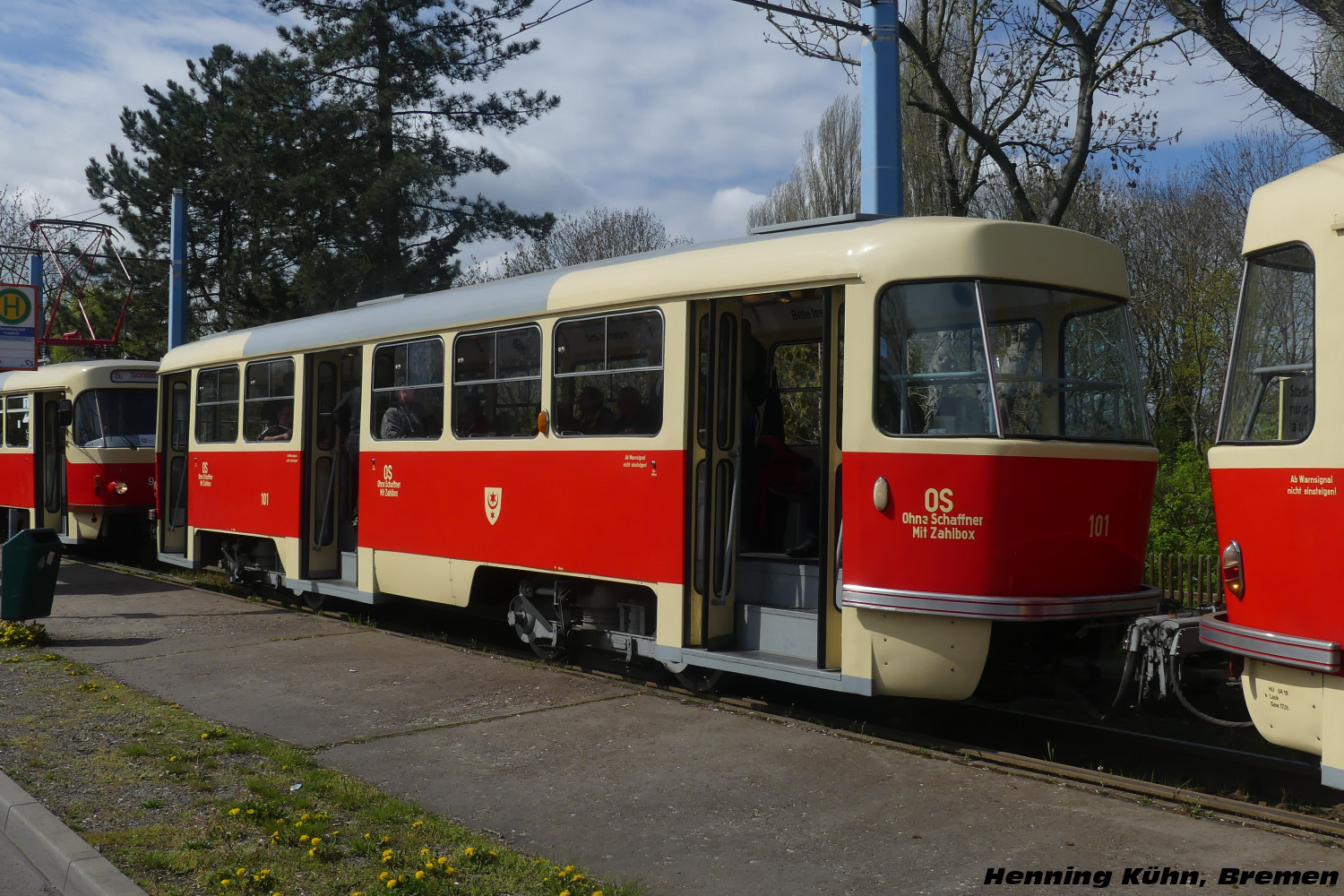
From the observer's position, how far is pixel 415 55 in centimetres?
2608

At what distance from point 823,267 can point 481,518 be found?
3761mm

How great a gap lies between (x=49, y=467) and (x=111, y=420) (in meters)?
1.90

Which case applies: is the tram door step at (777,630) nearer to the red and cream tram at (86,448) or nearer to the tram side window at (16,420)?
the red and cream tram at (86,448)

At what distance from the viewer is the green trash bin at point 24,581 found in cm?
1045

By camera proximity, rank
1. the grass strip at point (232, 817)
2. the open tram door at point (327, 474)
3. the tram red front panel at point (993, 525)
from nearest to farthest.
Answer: the grass strip at point (232, 817) → the tram red front panel at point (993, 525) → the open tram door at point (327, 474)

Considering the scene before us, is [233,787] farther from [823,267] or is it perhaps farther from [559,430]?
[823,267]

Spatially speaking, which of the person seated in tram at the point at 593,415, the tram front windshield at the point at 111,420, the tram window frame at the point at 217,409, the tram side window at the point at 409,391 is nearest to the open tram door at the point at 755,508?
the person seated in tram at the point at 593,415

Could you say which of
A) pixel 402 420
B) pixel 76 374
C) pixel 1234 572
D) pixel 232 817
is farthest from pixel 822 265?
pixel 76 374

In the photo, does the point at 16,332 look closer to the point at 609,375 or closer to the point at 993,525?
the point at 609,375

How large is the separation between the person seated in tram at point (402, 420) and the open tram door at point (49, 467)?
9878 millimetres

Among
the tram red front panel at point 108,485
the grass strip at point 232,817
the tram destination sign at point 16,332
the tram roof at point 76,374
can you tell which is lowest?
the grass strip at point 232,817

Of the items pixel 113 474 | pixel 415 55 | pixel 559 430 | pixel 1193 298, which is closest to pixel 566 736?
pixel 559 430

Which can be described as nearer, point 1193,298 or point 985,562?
point 985,562

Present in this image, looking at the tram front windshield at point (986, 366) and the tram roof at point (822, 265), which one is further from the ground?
the tram roof at point (822, 265)
